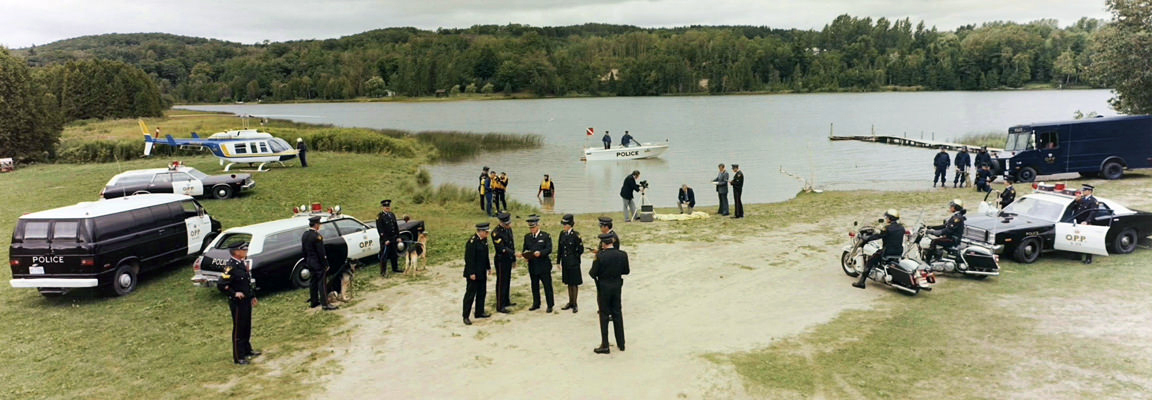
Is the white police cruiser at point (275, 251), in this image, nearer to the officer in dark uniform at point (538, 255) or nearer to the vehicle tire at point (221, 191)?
the officer in dark uniform at point (538, 255)

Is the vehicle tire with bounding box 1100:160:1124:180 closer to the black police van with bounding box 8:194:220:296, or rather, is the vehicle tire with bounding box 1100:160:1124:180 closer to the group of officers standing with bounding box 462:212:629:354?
the group of officers standing with bounding box 462:212:629:354

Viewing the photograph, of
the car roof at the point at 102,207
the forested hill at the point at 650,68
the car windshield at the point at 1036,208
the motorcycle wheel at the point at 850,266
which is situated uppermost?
the forested hill at the point at 650,68

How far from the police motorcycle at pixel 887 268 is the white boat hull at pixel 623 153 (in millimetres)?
30032

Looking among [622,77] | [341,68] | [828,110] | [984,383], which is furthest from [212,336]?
[341,68]

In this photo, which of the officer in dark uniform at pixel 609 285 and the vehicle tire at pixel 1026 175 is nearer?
the officer in dark uniform at pixel 609 285

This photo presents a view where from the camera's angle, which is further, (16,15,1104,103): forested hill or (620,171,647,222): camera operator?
(16,15,1104,103): forested hill

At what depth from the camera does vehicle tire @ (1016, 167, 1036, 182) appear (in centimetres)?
2480

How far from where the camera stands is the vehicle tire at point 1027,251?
517 inches

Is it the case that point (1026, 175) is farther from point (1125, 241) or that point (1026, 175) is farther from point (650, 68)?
point (650, 68)

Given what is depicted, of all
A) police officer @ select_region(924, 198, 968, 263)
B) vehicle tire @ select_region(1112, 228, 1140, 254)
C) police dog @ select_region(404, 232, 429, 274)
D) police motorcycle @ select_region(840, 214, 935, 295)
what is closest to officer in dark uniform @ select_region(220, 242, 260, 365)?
police dog @ select_region(404, 232, 429, 274)

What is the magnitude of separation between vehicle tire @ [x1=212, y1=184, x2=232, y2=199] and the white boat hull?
23.4 meters

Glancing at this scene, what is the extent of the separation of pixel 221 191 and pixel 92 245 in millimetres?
11576

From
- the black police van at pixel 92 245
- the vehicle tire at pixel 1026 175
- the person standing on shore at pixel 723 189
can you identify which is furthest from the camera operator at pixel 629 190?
the vehicle tire at pixel 1026 175

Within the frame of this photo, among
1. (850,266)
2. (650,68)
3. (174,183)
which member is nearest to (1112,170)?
(850,266)
